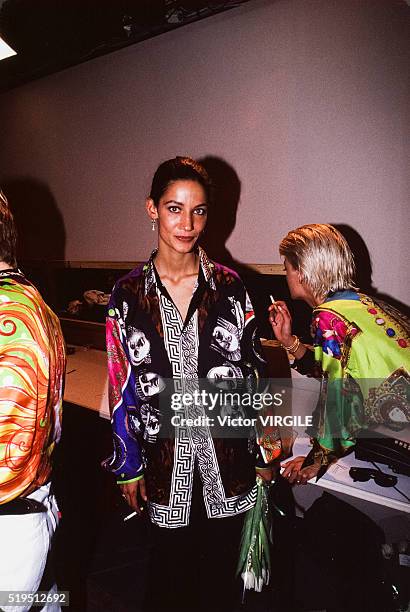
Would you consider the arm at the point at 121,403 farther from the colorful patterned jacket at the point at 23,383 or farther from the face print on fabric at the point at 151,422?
the colorful patterned jacket at the point at 23,383

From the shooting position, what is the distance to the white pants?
35.6 inches

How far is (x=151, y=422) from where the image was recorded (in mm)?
1327

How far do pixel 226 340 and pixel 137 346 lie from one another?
0.90ft

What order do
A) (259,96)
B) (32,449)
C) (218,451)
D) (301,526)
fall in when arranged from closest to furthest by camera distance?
(32,449) < (218,451) < (301,526) < (259,96)

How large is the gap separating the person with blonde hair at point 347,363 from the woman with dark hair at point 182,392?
309 millimetres

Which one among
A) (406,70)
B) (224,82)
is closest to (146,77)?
(224,82)

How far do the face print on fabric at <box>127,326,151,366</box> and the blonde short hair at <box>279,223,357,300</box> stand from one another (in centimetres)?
79

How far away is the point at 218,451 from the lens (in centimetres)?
131

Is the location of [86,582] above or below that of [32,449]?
below

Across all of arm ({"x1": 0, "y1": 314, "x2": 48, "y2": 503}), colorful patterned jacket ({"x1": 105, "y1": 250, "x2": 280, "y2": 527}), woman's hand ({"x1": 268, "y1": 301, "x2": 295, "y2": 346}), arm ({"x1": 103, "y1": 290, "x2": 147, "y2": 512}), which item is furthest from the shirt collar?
woman's hand ({"x1": 268, "y1": 301, "x2": 295, "y2": 346})

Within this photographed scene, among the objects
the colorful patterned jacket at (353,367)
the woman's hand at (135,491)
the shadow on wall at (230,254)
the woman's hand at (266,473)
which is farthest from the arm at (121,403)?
the shadow on wall at (230,254)

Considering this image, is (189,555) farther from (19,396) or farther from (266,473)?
(19,396)

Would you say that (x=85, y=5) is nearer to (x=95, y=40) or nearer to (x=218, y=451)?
(x=95, y=40)

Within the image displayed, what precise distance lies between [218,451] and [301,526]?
1.18m
